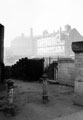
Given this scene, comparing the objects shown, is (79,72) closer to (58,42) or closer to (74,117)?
(74,117)

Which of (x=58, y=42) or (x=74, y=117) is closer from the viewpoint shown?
(x=74, y=117)

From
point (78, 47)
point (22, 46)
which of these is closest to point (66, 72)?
point (78, 47)

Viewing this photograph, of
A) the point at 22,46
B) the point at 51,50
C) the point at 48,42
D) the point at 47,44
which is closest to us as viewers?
the point at 51,50

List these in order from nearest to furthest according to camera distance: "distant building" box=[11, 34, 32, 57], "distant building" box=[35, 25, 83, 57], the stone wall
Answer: the stone wall, "distant building" box=[35, 25, 83, 57], "distant building" box=[11, 34, 32, 57]

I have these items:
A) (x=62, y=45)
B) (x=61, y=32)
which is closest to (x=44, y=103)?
(x=62, y=45)

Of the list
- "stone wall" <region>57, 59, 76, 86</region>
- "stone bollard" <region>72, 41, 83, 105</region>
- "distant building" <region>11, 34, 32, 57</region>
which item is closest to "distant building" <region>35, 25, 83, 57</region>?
"distant building" <region>11, 34, 32, 57</region>

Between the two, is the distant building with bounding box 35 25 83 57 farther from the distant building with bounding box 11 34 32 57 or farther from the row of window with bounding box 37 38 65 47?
the distant building with bounding box 11 34 32 57

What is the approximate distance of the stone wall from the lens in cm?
1080

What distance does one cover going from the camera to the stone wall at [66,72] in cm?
1080

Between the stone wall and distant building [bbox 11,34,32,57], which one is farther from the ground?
distant building [bbox 11,34,32,57]

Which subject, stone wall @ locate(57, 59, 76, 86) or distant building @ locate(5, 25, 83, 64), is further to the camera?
distant building @ locate(5, 25, 83, 64)

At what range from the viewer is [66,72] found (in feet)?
37.0

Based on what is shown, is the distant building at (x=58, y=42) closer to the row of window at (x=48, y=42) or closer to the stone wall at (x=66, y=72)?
the row of window at (x=48, y=42)

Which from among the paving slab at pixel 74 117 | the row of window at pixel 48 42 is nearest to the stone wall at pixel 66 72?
the paving slab at pixel 74 117
